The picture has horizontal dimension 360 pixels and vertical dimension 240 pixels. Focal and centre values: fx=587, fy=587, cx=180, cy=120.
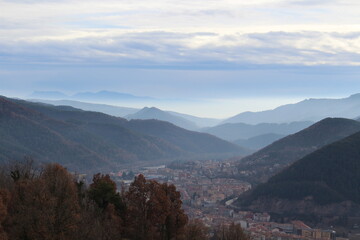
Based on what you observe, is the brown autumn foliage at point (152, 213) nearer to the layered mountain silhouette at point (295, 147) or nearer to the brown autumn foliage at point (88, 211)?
the brown autumn foliage at point (88, 211)

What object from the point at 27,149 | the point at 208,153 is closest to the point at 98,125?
the point at 208,153

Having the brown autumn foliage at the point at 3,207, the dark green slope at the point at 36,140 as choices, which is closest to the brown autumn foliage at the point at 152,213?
the brown autumn foliage at the point at 3,207

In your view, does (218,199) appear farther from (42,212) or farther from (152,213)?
(42,212)

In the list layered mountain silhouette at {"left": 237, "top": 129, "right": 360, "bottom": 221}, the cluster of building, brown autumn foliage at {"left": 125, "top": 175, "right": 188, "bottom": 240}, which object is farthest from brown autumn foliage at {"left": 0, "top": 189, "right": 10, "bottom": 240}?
layered mountain silhouette at {"left": 237, "top": 129, "right": 360, "bottom": 221}

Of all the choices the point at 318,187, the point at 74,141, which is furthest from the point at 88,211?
the point at 74,141

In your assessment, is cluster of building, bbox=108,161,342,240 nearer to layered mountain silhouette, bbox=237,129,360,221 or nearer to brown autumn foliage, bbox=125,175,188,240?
layered mountain silhouette, bbox=237,129,360,221
